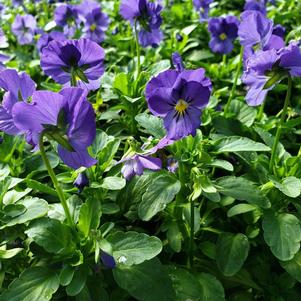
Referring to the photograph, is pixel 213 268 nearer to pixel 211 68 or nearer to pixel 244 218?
pixel 244 218

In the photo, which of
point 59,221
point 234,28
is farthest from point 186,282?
point 234,28

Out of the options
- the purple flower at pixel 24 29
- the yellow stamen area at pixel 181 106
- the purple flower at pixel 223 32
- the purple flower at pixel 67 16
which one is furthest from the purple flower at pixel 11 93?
the purple flower at pixel 24 29

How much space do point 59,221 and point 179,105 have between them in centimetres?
56

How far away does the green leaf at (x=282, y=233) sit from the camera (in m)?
1.76

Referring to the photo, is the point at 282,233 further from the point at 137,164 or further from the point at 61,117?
the point at 61,117

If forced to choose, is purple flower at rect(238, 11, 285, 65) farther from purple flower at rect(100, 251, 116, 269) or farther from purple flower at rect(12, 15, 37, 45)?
purple flower at rect(12, 15, 37, 45)

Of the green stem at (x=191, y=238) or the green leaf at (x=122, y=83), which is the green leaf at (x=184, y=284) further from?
the green leaf at (x=122, y=83)

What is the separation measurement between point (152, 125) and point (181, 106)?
294 millimetres

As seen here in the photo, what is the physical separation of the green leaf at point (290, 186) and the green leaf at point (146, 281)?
1.71 ft

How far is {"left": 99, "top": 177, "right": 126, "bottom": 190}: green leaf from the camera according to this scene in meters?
1.77

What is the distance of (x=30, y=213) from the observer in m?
1.71

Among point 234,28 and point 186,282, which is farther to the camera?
point 234,28

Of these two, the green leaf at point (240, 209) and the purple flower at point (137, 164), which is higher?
the purple flower at point (137, 164)

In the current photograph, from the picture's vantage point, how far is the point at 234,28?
307 centimetres
